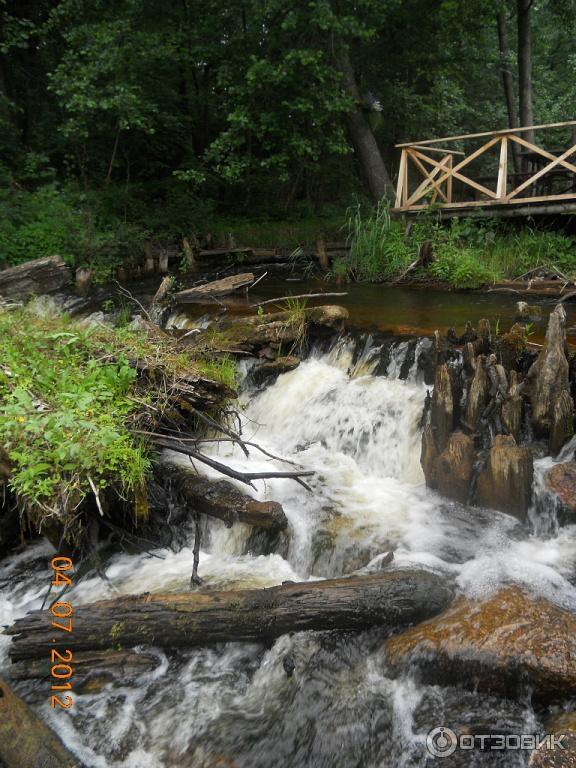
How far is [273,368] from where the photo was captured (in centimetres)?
655

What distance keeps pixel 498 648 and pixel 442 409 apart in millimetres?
2232

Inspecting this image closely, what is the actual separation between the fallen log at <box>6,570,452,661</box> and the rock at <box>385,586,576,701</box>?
0.18 m

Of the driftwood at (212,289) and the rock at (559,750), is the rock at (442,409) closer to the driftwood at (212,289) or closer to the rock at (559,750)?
the rock at (559,750)

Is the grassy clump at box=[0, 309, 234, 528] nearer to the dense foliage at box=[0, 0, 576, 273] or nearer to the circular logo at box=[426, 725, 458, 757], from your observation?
the circular logo at box=[426, 725, 458, 757]

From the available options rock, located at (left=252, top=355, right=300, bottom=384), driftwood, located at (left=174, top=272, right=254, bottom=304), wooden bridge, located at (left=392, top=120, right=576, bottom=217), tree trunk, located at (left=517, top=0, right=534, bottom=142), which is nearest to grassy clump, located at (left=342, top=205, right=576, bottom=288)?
wooden bridge, located at (left=392, top=120, right=576, bottom=217)

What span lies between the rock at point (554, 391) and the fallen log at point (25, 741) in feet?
13.9

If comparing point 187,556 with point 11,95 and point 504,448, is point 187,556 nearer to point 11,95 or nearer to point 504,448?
point 504,448

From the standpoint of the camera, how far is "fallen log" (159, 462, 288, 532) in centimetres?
424

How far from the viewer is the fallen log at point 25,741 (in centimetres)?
239

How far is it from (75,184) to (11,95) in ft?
14.8

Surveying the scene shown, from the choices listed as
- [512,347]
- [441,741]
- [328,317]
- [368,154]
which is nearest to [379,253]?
[368,154]

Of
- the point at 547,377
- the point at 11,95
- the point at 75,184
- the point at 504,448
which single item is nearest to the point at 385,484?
the point at 504,448

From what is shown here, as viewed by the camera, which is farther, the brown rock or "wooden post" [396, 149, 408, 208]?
"wooden post" [396, 149, 408, 208]

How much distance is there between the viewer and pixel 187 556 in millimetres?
4199
